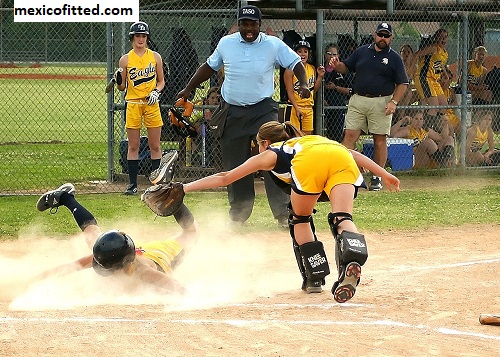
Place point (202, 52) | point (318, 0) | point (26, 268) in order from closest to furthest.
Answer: point (26, 268), point (318, 0), point (202, 52)

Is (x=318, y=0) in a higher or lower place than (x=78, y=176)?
higher

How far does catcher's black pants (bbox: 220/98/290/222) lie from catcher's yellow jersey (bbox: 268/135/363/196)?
3.10 metres

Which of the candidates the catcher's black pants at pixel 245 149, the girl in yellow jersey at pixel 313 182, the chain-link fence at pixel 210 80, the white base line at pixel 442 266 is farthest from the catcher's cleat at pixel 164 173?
the chain-link fence at pixel 210 80

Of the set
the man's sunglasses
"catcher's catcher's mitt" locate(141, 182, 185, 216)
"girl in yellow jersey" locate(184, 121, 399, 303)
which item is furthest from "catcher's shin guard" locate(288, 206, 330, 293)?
the man's sunglasses

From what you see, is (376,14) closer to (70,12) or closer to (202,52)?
(202,52)

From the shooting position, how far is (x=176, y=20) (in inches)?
657

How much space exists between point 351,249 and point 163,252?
1902 mm

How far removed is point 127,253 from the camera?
6840mm

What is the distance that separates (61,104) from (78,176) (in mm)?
17689

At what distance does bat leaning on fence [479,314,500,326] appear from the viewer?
240 inches

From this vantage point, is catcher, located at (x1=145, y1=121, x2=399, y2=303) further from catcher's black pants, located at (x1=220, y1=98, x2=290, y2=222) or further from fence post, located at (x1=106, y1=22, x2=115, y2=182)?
fence post, located at (x1=106, y1=22, x2=115, y2=182)

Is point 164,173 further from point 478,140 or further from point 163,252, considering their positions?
point 478,140

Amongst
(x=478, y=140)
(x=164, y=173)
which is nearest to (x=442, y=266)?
Answer: (x=164, y=173)

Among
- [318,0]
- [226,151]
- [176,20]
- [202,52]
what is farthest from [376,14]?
[226,151]
